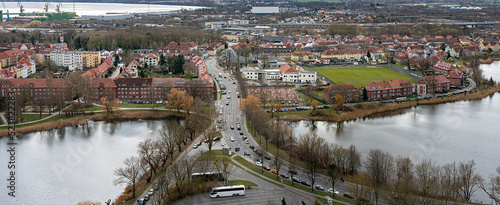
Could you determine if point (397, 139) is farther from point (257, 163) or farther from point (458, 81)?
point (458, 81)

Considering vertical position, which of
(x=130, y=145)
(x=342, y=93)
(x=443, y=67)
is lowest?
(x=130, y=145)

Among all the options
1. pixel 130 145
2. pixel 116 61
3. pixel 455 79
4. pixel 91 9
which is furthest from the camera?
pixel 91 9

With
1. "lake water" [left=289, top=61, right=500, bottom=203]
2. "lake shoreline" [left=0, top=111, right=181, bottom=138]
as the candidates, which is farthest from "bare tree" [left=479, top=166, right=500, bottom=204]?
"lake shoreline" [left=0, top=111, right=181, bottom=138]

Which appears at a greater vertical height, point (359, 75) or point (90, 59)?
point (90, 59)

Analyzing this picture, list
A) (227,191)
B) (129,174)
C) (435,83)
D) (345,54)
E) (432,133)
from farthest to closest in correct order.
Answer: (345,54), (435,83), (432,133), (129,174), (227,191)

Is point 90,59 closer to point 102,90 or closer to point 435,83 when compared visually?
point 102,90

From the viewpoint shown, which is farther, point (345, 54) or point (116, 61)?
point (345, 54)

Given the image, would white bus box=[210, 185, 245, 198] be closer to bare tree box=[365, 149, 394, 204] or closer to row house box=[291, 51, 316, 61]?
bare tree box=[365, 149, 394, 204]

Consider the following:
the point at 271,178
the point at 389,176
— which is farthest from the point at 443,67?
the point at 271,178
